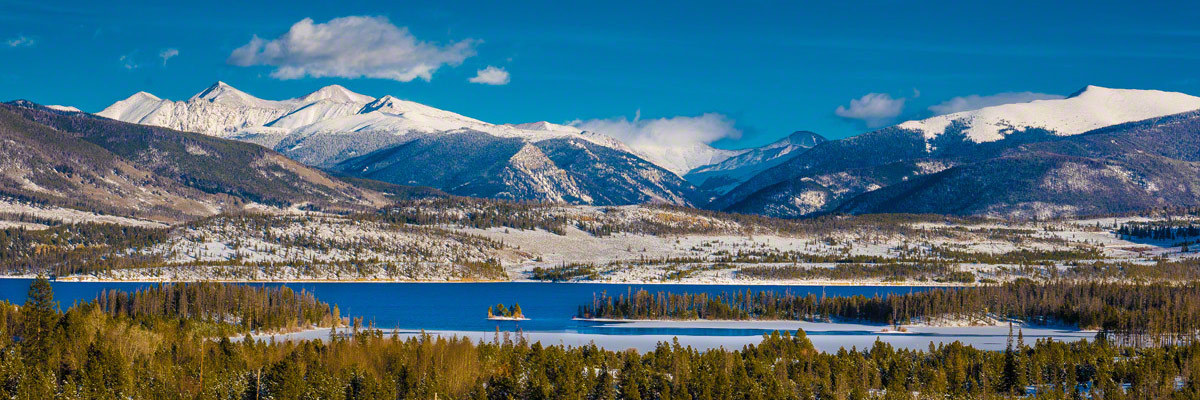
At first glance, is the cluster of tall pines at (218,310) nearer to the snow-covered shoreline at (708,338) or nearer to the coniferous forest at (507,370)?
the snow-covered shoreline at (708,338)

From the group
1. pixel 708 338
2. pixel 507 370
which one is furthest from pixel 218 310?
pixel 507 370

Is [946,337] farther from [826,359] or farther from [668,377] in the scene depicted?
[668,377]

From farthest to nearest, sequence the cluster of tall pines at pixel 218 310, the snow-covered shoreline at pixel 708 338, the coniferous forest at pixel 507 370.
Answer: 1. the cluster of tall pines at pixel 218 310
2. the snow-covered shoreline at pixel 708 338
3. the coniferous forest at pixel 507 370

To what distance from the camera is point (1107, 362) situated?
472ft

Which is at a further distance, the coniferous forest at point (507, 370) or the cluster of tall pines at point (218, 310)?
the cluster of tall pines at point (218, 310)

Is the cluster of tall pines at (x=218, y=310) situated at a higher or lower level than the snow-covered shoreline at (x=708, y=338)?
higher

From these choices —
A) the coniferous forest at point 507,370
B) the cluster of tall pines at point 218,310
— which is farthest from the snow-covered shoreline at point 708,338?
the coniferous forest at point 507,370

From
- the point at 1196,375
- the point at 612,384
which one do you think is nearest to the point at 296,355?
the point at 612,384

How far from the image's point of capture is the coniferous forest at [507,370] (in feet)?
397

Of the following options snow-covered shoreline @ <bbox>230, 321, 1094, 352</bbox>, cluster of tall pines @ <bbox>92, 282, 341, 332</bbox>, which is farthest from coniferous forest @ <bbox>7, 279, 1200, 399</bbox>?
cluster of tall pines @ <bbox>92, 282, 341, 332</bbox>

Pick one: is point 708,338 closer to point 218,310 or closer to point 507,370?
point 507,370

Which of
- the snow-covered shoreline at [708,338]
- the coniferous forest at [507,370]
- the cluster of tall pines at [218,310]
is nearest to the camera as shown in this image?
the coniferous forest at [507,370]

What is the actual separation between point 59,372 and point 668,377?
6173 centimetres

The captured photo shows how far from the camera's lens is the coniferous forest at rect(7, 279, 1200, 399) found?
121 meters
